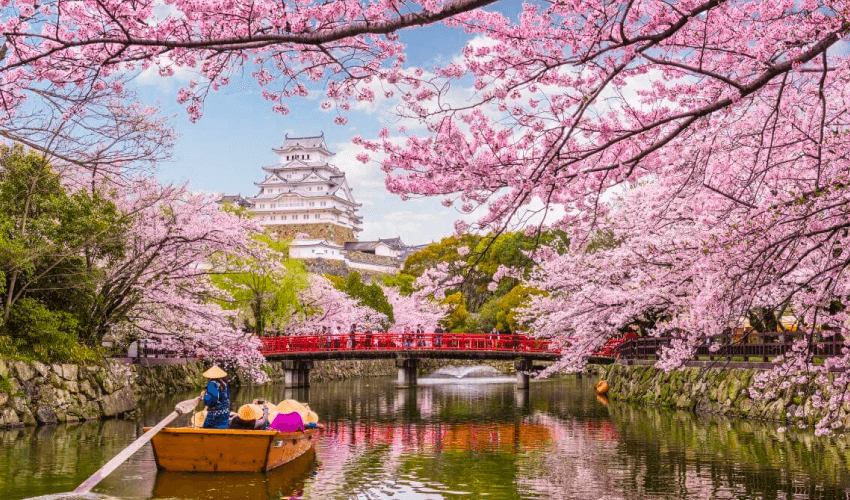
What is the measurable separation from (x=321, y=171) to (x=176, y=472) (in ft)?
235

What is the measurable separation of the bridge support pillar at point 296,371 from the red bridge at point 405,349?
40 mm

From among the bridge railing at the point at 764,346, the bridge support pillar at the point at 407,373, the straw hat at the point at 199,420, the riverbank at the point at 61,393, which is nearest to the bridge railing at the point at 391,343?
the bridge support pillar at the point at 407,373

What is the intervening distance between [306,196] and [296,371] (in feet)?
145

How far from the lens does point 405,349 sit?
33.6m

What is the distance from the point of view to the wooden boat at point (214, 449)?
456 inches

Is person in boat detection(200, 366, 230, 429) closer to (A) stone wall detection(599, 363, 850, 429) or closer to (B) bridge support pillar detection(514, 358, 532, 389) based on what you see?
(A) stone wall detection(599, 363, 850, 429)

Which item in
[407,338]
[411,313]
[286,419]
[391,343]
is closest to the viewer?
[286,419]

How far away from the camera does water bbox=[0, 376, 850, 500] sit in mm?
10594

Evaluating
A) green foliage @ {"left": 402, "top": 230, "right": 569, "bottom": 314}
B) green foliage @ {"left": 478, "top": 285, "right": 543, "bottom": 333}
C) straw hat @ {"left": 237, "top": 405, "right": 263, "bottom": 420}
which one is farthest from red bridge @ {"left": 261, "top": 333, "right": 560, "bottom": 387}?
straw hat @ {"left": 237, "top": 405, "right": 263, "bottom": 420}

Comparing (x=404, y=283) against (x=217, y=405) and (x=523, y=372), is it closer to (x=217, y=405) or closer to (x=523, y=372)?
(x=523, y=372)

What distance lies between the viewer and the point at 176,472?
1180cm

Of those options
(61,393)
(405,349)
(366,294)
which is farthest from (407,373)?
(61,393)

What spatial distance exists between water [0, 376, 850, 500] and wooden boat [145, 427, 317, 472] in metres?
0.18

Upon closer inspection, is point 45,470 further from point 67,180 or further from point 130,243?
point 67,180
